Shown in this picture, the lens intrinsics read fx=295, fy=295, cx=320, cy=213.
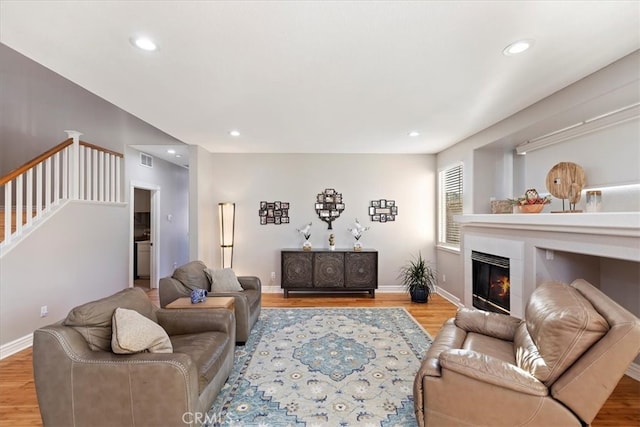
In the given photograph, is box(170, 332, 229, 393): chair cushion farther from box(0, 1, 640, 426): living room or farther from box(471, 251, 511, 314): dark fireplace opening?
box(471, 251, 511, 314): dark fireplace opening

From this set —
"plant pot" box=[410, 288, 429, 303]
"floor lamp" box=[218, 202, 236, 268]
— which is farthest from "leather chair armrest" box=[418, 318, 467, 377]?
"floor lamp" box=[218, 202, 236, 268]

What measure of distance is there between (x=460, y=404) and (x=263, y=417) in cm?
130

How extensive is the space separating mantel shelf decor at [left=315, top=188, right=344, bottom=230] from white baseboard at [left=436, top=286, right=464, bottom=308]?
231cm

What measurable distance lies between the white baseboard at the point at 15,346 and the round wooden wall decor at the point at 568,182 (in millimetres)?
5735

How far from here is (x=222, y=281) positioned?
3.67 m

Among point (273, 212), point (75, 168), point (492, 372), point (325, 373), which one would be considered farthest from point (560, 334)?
point (75, 168)

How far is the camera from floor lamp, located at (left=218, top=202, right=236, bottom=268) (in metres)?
5.30

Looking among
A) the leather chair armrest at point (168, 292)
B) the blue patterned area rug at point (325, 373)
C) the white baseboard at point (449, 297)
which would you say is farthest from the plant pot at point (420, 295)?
the leather chair armrest at point (168, 292)

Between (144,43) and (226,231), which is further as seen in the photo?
(226,231)

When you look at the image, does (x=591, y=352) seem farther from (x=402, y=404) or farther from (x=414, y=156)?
(x=414, y=156)

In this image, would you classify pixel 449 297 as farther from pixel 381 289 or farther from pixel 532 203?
pixel 532 203

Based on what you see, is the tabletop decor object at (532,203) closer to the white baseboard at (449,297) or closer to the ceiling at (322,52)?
the ceiling at (322,52)

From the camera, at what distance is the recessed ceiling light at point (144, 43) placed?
194 centimetres

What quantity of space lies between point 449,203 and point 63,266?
579 cm
